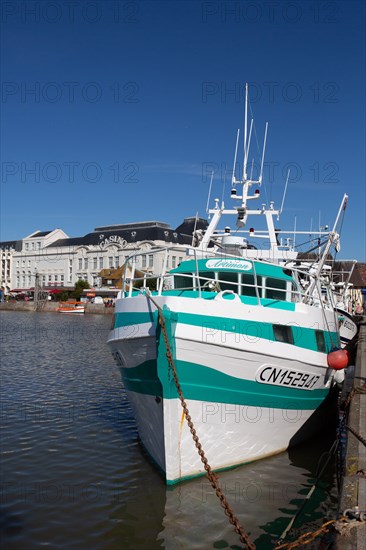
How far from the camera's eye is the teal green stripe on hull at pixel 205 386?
32.2 ft

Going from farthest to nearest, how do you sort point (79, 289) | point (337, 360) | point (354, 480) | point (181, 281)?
point (79, 289) < point (181, 281) < point (337, 360) < point (354, 480)

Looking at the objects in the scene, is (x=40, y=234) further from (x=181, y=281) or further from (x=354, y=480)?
(x=354, y=480)

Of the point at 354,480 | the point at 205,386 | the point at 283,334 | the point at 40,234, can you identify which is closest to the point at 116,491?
the point at 205,386

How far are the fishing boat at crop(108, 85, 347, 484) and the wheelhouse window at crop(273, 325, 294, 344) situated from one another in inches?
0.8

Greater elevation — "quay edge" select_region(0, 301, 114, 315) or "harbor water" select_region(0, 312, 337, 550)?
"harbor water" select_region(0, 312, 337, 550)

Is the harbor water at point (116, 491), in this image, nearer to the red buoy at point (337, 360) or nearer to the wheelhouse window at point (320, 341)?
the red buoy at point (337, 360)

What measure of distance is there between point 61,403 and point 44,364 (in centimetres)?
884

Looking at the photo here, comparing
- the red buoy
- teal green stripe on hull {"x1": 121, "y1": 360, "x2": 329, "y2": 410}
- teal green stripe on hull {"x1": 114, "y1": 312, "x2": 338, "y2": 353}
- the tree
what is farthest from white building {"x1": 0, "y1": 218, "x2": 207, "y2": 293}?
teal green stripe on hull {"x1": 121, "y1": 360, "x2": 329, "y2": 410}

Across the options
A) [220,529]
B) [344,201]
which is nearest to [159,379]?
[220,529]

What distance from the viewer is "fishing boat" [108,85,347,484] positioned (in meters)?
9.87

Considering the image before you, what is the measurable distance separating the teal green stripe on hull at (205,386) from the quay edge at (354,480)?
1515 millimetres

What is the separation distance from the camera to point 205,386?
1007 centimetres

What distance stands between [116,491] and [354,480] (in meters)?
4.67

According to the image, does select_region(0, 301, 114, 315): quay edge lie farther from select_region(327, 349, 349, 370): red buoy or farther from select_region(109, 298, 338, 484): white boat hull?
select_region(109, 298, 338, 484): white boat hull
